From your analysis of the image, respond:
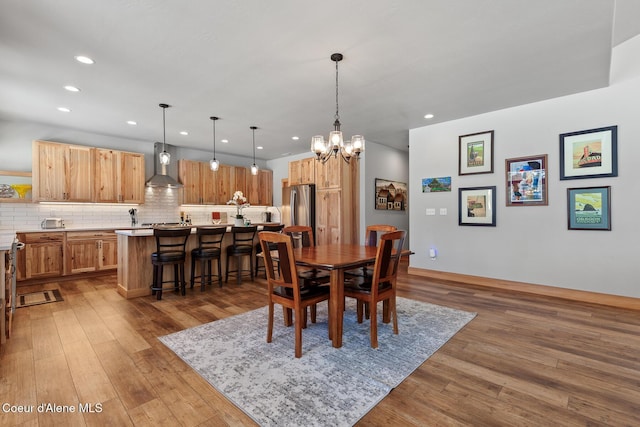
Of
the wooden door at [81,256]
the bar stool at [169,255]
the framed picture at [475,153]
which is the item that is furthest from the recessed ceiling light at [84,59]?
the framed picture at [475,153]

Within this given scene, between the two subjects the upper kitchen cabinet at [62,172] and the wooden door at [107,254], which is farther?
the wooden door at [107,254]

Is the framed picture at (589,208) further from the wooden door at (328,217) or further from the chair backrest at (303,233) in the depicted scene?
the wooden door at (328,217)

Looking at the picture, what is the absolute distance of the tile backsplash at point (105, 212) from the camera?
16.5 ft

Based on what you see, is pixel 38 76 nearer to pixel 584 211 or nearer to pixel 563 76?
pixel 563 76

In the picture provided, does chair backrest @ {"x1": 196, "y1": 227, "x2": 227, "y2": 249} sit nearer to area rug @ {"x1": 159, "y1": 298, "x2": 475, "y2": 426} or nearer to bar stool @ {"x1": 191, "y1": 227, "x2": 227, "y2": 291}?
bar stool @ {"x1": 191, "y1": 227, "x2": 227, "y2": 291}

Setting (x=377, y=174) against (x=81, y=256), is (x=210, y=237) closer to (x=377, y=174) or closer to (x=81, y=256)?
(x=81, y=256)

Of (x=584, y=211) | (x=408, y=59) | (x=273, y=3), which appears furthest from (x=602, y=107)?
(x=273, y=3)

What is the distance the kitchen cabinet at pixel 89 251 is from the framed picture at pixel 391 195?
17.3 ft

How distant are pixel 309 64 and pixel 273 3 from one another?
892 mm

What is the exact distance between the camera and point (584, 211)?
12.4 feet

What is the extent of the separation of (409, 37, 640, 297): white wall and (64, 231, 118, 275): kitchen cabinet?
5.54 metres

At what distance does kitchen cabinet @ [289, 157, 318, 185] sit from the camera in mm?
6569

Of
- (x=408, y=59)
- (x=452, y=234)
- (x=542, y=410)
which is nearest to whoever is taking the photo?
(x=542, y=410)

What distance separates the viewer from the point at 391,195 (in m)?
6.92
